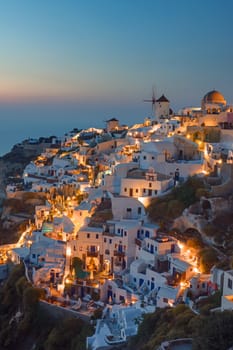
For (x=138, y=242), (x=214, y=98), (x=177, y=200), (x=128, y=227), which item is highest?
(x=214, y=98)

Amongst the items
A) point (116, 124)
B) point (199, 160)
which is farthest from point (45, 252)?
point (116, 124)

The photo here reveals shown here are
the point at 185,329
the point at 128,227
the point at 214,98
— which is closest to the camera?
the point at 185,329

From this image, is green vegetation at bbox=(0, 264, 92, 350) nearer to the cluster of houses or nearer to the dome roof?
the cluster of houses

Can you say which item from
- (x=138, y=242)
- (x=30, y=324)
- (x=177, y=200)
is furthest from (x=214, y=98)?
(x=30, y=324)

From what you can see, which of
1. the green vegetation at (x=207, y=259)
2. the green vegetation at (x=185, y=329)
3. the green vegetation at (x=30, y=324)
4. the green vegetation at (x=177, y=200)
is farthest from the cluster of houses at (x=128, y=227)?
the green vegetation at (x=30, y=324)

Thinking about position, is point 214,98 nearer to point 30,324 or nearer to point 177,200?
point 177,200

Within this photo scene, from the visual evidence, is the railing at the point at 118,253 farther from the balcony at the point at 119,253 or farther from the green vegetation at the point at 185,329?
the green vegetation at the point at 185,329

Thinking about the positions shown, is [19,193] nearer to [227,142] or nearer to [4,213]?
[4,213]
